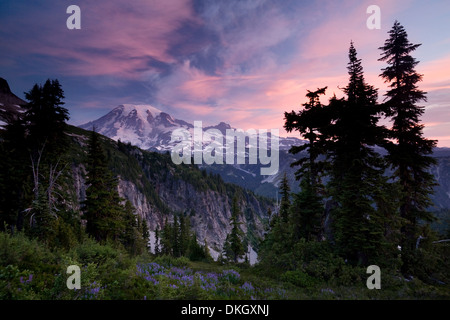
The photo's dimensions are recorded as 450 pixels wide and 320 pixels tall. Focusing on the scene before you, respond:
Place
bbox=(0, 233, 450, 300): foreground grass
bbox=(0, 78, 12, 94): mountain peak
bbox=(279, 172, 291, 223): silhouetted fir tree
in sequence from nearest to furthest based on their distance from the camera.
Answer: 1. bbox=(0, 233, 450, 300): foreground grass
2. bbox=(279, 172, 291, 223): silhouetted fir tree
3. bbox=(0, 78, 12, 94): mountain peak

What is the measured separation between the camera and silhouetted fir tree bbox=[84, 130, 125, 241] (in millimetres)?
22141

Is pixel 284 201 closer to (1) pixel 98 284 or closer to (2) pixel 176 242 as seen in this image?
(1) pixel 98 284

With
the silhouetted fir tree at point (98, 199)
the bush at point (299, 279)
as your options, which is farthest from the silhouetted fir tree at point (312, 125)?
the silhouetted fir tree at point (98, 199)

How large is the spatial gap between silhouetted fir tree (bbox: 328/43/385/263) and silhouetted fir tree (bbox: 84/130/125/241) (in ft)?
72.1

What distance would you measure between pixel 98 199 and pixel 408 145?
29.5 m

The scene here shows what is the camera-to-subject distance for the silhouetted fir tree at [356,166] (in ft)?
38.7

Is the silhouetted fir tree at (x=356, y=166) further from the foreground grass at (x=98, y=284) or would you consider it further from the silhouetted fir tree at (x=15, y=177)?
the silhouetted fir tree at (x=15, y=177)

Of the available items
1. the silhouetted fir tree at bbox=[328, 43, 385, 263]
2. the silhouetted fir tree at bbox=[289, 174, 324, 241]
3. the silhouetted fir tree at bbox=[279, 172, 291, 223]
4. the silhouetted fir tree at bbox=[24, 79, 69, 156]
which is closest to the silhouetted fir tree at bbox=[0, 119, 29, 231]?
the silhouetted fir tree at bbox=[24, 79, 69, 156]

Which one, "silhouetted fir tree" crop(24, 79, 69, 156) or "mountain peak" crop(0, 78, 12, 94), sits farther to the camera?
"mountain peak" crop(0, 78, 12, 94)

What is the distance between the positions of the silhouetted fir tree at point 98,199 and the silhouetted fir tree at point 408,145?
86.9 ft

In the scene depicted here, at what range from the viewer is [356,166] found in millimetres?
13172

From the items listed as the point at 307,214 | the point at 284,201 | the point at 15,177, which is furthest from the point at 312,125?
the point at 15,177

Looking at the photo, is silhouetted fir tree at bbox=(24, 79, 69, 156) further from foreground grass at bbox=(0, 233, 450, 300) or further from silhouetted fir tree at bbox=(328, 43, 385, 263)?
silhouetted fir tree at bbox=(328, 43, 385, 263)
